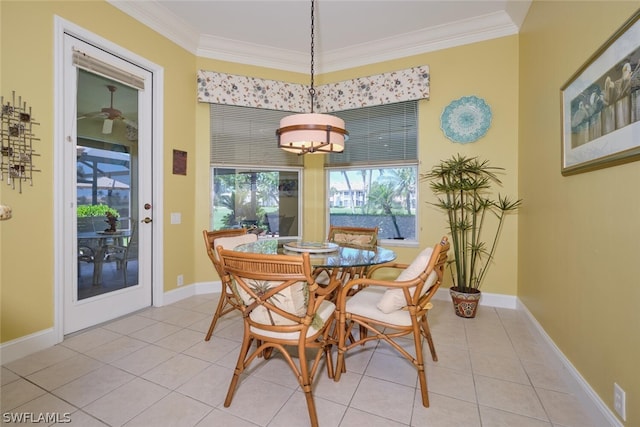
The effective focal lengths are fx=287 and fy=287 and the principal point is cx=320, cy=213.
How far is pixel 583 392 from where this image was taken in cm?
156

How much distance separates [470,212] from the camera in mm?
3111

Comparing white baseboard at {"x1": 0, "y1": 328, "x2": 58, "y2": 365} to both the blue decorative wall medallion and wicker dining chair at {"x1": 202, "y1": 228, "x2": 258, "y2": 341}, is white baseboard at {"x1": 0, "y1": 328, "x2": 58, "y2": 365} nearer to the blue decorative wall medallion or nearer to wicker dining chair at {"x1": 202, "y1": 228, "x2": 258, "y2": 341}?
wicker dining chair at {"x1": 202, "y1": 228, "x2": 258, "y2": 341}

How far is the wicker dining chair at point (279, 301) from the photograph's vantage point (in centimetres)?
134

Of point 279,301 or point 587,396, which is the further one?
point 587,396

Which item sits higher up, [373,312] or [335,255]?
[335,255]

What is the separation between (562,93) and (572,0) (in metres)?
0.54

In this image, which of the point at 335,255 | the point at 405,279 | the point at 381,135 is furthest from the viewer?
the point at 381,135

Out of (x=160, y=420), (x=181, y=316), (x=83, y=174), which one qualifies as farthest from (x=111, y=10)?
(x=160, y=420)

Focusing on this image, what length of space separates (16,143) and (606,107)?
355cm

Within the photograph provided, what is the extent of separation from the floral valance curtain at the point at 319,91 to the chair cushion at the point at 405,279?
232 centimetres

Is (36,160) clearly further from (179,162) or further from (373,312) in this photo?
(373,312)

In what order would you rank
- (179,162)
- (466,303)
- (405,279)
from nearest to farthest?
1. (405,279)
2. (466,303)
3. (179,162)

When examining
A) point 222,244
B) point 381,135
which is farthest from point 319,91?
point 222,244

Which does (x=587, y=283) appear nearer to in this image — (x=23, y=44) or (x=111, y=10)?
(x=23, y=44)
